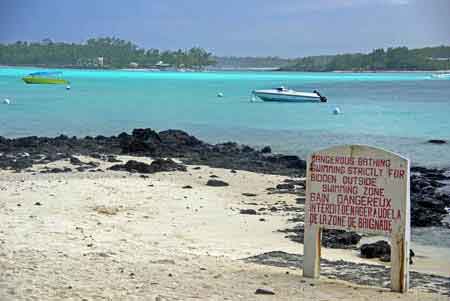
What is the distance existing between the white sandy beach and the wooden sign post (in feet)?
1.17

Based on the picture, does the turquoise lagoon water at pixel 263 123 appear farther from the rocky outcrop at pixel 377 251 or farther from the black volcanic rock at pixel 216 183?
the rocky outcrop at pixel 377 251

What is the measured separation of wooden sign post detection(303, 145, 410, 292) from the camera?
288 inches

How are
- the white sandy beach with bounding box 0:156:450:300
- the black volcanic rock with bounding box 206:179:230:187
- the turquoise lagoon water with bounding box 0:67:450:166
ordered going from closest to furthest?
the white sandy beach with bounding box 0:156:450:300 → the black volcanic rock with bounding box 206:179:230:187 → the turquoise lagoon water with bounding box 0:67:450:166

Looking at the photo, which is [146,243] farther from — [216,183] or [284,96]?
[284,96]

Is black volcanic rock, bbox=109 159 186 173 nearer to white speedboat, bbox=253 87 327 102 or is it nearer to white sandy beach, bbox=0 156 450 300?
white sandy beach, bbox=0 156 450 300

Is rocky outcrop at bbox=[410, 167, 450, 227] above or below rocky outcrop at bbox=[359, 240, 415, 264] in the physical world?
below

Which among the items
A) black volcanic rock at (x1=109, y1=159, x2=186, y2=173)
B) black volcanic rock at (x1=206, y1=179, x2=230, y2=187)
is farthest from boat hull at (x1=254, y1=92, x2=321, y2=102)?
black volcanic rock at (x1=206, y1=179, x2=230, y2=187)

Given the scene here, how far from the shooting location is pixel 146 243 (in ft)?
33.7

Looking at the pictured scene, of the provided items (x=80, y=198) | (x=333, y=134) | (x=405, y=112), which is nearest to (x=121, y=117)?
(x=333, y=134)

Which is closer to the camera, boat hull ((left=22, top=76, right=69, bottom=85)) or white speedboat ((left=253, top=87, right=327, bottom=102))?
white speedboat ((left=253, top=87, right=327, bottom=102))

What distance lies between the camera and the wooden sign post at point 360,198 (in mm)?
7320

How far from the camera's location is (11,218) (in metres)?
11.2

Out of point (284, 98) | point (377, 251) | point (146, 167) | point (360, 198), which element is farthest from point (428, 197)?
point (284, 98)

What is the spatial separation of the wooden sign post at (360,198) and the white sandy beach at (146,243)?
36cm
